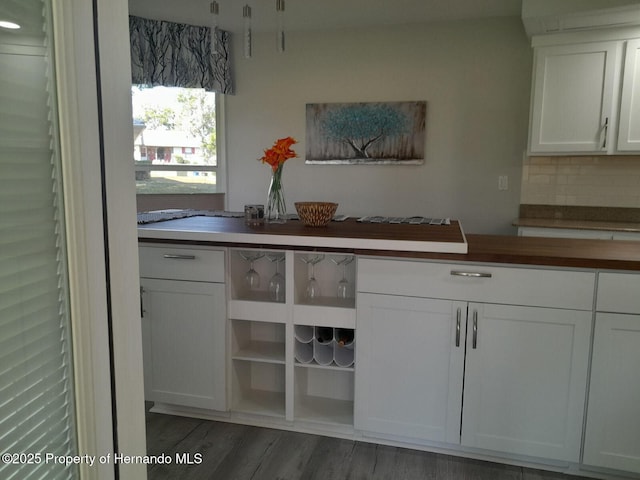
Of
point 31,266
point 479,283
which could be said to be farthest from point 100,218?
point 479,283

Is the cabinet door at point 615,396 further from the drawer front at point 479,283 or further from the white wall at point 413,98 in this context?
the white wall at point 413,98

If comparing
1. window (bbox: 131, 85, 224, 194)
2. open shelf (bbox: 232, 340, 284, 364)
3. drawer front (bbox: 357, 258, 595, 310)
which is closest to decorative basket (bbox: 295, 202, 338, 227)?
drawer front (bbox: 357, 258, 595, 310)

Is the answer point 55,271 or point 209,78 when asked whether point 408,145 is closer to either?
point 209,78

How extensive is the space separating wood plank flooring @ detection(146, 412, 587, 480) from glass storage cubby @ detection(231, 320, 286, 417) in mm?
120

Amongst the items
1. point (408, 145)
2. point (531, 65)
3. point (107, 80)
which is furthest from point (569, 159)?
point (107, 80)

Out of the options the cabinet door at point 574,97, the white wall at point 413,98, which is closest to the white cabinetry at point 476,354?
Result: the cabinet door at point 574,97

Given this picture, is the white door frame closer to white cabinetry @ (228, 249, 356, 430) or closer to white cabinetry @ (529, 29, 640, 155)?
white cabinetry @ (228, 249, 356, 430)

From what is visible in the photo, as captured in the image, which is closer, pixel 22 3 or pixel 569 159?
pixel 22 3

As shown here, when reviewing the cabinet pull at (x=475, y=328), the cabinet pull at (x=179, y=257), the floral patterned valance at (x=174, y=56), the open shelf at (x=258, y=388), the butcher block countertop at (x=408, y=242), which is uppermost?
the floral patterned valance at (x=174, y=56)

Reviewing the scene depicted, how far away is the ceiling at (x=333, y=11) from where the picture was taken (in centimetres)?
334

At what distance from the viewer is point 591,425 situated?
177 cm

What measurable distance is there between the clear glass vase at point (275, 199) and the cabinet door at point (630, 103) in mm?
2329

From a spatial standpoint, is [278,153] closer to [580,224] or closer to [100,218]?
[100,218]

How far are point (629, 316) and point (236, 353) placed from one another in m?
1.66
